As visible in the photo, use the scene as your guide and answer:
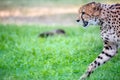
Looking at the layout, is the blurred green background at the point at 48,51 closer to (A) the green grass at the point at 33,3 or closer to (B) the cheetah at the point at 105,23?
(B) the cheetah at the point at 105,23

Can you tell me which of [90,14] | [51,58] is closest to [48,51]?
[51,58]

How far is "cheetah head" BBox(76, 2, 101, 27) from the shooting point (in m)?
8.15

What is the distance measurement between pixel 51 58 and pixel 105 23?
5.76 ft

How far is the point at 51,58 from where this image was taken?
9.43 metres

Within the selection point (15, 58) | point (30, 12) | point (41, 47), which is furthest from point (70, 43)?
point (30, 12)

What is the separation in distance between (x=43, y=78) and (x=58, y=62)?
2.93 feet

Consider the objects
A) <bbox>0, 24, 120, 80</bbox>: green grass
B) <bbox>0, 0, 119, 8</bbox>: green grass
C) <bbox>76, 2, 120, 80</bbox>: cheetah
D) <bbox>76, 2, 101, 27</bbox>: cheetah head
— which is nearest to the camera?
<bbox>76, 2, 120, 80</bbox>: cheetah

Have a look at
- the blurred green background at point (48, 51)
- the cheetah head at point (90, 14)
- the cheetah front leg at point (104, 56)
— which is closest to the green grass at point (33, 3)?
the blurred green background at point (48, 51)

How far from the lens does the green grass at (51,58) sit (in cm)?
847

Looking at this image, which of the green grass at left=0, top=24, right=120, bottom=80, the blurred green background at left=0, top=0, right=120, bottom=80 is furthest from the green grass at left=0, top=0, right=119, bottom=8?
the green grass at left=0, top=24, right=120, bottom=80

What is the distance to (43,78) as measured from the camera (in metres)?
8.32

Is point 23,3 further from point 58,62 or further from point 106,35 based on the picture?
point 106,35

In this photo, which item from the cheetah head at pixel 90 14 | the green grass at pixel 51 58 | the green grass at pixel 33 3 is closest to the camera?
the cheetah head at pixel 90 14

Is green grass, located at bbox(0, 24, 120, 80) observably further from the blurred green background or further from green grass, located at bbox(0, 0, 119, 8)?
green grass, located at bbox(0, 0, 119, 8)
